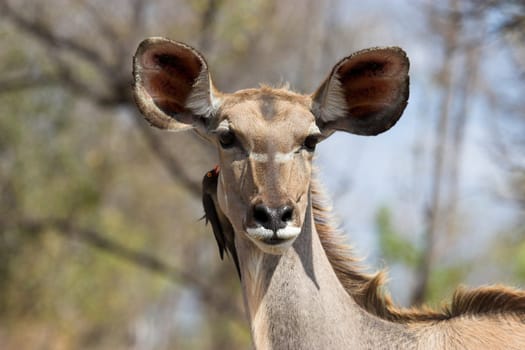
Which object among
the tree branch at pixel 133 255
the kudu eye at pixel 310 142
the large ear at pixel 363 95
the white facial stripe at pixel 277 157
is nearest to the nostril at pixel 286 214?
the white facial stripe at pixel 277 157

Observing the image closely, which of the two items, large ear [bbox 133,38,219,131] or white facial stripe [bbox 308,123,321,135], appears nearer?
white facial stripe [bbox 308,123,321,135]

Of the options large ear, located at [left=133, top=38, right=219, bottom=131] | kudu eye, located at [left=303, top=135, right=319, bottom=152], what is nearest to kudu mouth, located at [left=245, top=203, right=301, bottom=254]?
kudu eye, located at [left=303, top=135, right=319, bottom=152]

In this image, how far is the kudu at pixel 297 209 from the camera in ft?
18.4

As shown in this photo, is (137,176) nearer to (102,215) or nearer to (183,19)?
(102,215)

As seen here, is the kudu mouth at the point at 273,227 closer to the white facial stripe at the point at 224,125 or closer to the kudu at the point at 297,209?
the kudu at the point at 297,209

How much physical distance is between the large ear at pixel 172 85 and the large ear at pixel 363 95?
76 cm

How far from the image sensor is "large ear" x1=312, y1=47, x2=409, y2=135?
19.7 feet

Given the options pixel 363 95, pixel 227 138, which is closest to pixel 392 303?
pixel 363 95

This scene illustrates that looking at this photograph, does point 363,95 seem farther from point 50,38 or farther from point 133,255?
point 133,255

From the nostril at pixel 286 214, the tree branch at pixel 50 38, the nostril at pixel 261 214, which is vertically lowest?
the tree branch at pixel 50 38

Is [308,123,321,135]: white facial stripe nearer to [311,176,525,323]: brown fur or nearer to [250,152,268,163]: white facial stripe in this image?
[250,152,268,163]: white facial stripe

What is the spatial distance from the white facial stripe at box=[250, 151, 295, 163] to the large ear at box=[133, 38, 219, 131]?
0.65 metres

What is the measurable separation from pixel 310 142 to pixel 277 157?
345 millimetres

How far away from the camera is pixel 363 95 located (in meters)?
6.20
